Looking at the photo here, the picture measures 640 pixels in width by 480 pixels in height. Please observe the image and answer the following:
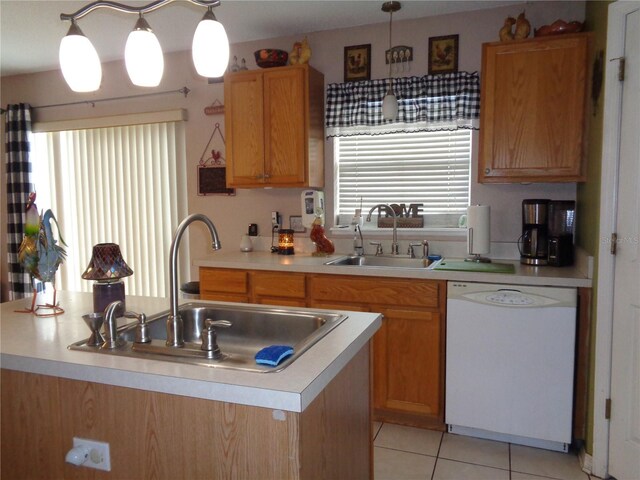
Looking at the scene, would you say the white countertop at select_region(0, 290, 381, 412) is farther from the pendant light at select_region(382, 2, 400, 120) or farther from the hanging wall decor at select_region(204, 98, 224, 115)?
the hanging wall decor at select_region(204, 98, 224, 115)

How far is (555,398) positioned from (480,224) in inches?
39.8

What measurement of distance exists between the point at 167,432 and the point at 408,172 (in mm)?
2523

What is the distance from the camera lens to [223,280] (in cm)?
305

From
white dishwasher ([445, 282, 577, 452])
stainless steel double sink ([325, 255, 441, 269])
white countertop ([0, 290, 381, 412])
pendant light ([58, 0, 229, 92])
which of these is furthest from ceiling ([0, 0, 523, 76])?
white countertop ([0, 290, 381, 412])

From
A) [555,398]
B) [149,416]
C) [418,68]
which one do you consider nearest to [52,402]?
[149,416]

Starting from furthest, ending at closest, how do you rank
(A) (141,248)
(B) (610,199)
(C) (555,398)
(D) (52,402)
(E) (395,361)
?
1. (A) (141,248)
2. (E) (395,361)
3. (C) (555,398)
4. (B) (610,199)
5. (D) (52,402)

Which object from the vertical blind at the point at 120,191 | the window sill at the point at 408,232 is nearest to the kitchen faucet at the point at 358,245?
the window sill at the point at 408,232

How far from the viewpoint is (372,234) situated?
10.9ft

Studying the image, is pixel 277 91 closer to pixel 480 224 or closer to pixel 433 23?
pixel 433 23

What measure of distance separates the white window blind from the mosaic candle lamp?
2054 mm

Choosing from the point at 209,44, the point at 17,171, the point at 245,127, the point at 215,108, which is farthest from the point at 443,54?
the point at 17,171

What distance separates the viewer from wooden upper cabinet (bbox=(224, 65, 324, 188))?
122 inches

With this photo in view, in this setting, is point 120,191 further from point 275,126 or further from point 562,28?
point 562,28

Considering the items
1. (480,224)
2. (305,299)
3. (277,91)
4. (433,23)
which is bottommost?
(305,299)
